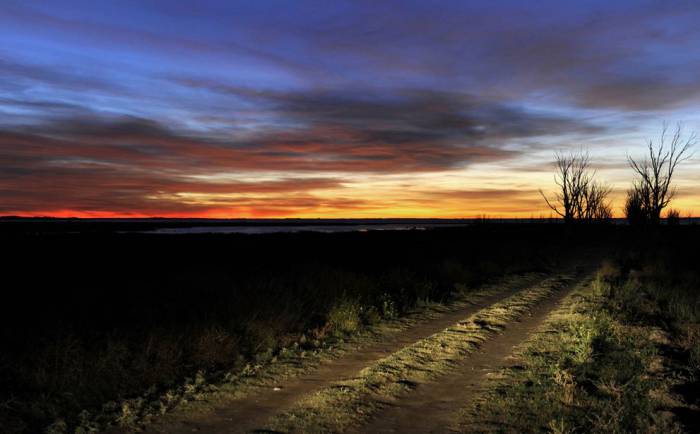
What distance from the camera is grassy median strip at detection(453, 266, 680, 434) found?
18.1 ft

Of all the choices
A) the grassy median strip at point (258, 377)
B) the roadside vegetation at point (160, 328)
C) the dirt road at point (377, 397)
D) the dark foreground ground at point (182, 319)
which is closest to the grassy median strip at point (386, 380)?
the dirt road at point (377, 397)

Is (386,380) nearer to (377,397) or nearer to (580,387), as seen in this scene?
(377,397)

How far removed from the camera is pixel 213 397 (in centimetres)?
660

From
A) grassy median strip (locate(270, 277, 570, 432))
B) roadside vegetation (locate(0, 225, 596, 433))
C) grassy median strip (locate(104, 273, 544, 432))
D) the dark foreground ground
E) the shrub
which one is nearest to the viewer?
grassy median strip (locate(270, 277, 570, 432))

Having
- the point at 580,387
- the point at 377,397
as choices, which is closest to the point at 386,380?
the point at 377,397

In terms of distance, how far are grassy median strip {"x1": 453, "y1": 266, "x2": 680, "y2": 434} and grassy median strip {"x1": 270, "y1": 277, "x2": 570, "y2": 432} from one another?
1.04 meters

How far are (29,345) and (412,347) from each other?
250 inches

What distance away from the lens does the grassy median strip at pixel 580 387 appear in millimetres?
5512

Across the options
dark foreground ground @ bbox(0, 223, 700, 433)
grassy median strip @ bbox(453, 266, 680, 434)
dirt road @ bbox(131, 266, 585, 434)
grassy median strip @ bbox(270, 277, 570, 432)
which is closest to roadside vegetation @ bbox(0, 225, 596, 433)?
dark foreground ground @ bbox(0, 223, 700, 433)

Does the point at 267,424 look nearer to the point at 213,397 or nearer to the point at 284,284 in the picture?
the point at 213,397

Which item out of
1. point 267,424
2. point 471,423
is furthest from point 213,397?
point 471,423

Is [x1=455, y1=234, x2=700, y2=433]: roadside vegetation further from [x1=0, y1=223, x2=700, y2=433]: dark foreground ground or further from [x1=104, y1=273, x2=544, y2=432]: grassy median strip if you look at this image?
[x1=104, y1=273, x2=544, y2=432]: grassy median strip

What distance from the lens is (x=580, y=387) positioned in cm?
661

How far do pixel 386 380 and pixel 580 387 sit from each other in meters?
2.60
